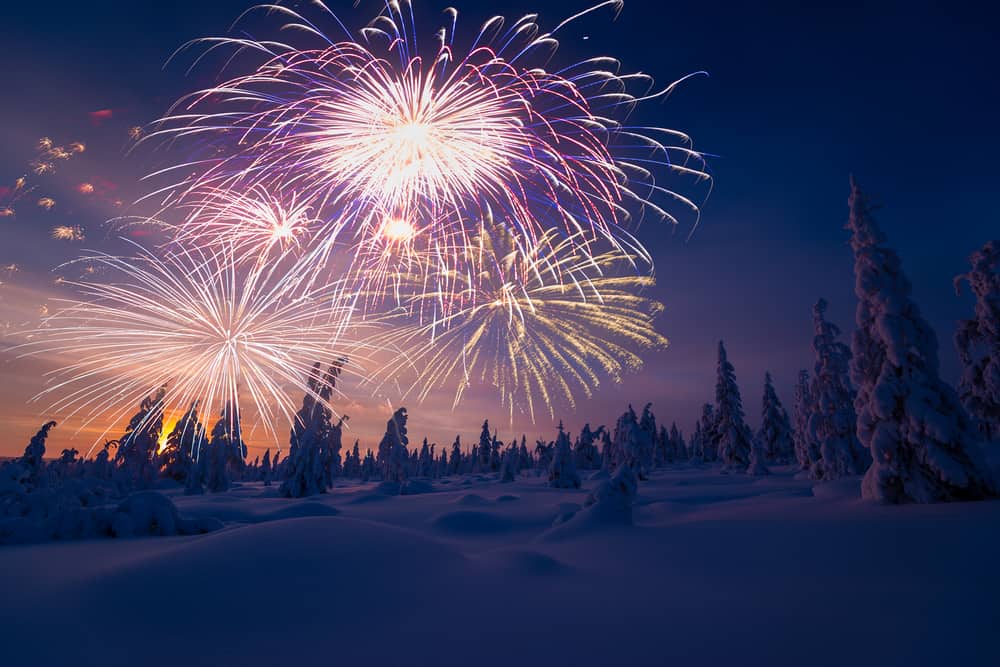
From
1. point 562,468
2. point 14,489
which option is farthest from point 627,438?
point 14,489

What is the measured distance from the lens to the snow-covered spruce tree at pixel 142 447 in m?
56.8

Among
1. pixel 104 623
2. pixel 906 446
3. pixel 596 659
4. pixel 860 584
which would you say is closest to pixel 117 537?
pixel 104 623

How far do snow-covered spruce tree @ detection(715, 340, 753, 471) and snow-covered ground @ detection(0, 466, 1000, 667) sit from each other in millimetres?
47403

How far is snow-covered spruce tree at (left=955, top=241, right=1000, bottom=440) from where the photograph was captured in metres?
24.2

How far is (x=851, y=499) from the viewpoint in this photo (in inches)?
551

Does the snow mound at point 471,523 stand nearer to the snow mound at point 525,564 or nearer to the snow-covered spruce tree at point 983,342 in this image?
the snow mound at point 525,564

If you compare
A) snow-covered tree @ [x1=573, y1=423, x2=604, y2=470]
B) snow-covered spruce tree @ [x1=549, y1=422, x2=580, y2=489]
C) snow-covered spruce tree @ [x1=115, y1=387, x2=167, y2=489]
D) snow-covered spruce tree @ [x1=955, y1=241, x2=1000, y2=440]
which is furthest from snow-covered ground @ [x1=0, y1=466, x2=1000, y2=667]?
snow-covered tree @ [x1=573, y1=423, x2=604, y2=470]

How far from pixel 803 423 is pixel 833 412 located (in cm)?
1485

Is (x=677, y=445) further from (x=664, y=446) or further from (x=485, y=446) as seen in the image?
(x=485, y=446)

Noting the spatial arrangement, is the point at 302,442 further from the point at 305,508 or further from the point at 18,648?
the point at 18,648

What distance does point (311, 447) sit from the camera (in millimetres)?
40281

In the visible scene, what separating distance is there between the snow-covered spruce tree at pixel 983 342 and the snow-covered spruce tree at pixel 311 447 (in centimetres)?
4322

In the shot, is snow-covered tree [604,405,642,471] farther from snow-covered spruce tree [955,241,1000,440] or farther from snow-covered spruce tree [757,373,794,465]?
snow-covered spruce tree [955,241,1000,440]

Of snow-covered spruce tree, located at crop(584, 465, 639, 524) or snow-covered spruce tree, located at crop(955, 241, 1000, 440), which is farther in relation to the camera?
snow-covered spruce tree, located at crop(955, 241, 1000, 440)
